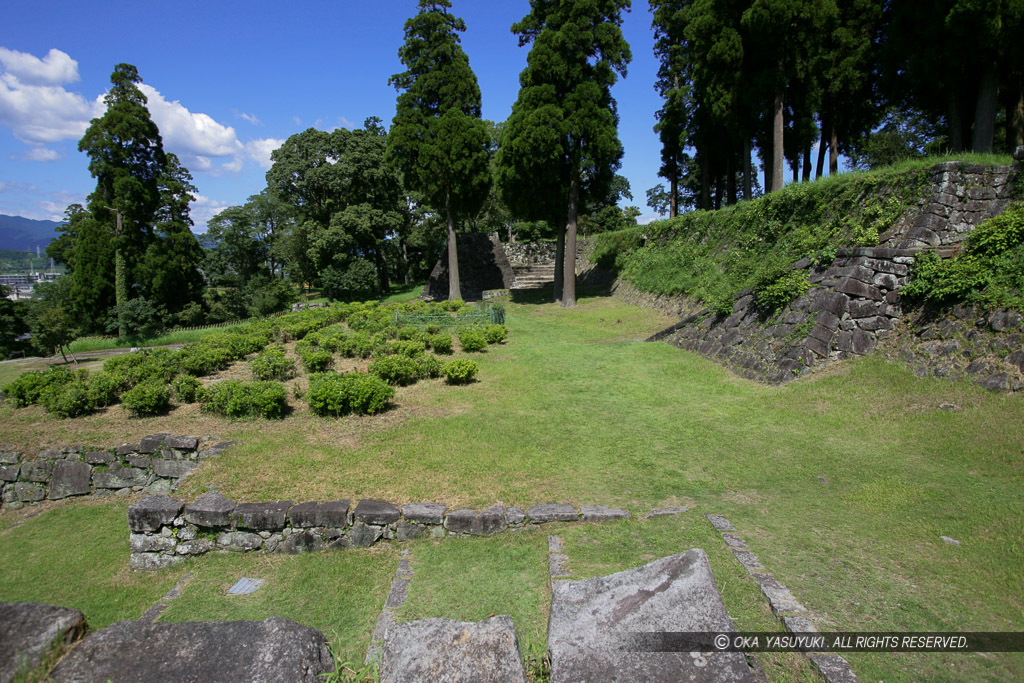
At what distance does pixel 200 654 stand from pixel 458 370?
21.6ft

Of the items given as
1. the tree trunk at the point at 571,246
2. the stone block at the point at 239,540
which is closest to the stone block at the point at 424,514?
the stone block at the point at 239,540

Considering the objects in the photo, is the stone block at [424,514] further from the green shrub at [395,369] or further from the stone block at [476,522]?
the green shrub at [395,369]

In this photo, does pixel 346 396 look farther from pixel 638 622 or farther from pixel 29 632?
pixel 638 622

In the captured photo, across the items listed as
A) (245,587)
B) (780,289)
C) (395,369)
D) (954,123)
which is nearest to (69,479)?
(245,587)

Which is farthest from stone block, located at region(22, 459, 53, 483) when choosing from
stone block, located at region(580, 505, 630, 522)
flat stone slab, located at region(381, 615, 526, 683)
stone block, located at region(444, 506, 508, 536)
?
stone block, located at region(580, 505, 630, 522)

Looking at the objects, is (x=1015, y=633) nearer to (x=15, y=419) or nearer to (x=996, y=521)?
(x=996, y=521)

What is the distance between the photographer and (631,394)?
827 cm

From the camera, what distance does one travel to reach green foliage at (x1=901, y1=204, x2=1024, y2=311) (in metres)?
6.38

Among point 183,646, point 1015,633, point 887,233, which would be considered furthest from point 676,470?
point 887,233

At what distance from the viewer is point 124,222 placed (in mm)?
23906

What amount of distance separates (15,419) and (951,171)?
1496 cm

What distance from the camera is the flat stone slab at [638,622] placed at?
210 cm

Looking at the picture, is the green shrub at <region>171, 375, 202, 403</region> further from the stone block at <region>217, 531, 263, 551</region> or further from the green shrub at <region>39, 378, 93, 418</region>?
the stone block at <region>217, 531, 263, 551</region>

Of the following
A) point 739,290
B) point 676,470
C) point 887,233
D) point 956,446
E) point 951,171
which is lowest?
point 676,470
